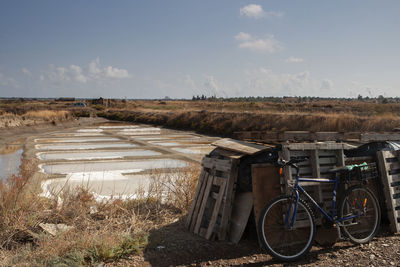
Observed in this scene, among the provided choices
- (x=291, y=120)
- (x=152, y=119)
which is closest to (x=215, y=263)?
(x=291, y=120)

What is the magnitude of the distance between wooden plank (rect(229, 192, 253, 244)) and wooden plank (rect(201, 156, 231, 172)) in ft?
1.64

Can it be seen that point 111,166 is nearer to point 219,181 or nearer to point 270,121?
point 219,181

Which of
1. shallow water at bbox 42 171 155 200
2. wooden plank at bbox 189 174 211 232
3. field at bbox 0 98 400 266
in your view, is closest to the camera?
field at bbox 0 98 400 266

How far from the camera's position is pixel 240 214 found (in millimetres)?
5699

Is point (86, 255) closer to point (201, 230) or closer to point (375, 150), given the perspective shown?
point (201, 230)

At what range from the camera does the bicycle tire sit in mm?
5406

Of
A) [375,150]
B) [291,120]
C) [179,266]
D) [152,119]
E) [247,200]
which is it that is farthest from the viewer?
[152,119]

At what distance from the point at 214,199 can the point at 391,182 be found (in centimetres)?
287

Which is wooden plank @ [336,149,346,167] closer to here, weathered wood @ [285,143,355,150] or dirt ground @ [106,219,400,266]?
weathered wood @ [285,143,355,150]

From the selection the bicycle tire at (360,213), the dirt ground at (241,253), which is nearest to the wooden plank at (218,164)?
the dirt ground at (241,253)

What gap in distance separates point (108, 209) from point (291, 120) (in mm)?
20864

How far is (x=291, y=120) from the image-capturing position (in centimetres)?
2605

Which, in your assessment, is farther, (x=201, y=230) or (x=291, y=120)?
(x=291, y=120)

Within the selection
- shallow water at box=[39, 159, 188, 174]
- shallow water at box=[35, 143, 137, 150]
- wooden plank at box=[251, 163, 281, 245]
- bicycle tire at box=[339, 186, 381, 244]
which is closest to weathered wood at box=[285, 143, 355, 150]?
wooden plank at box=[251, 163, 281, 245]
